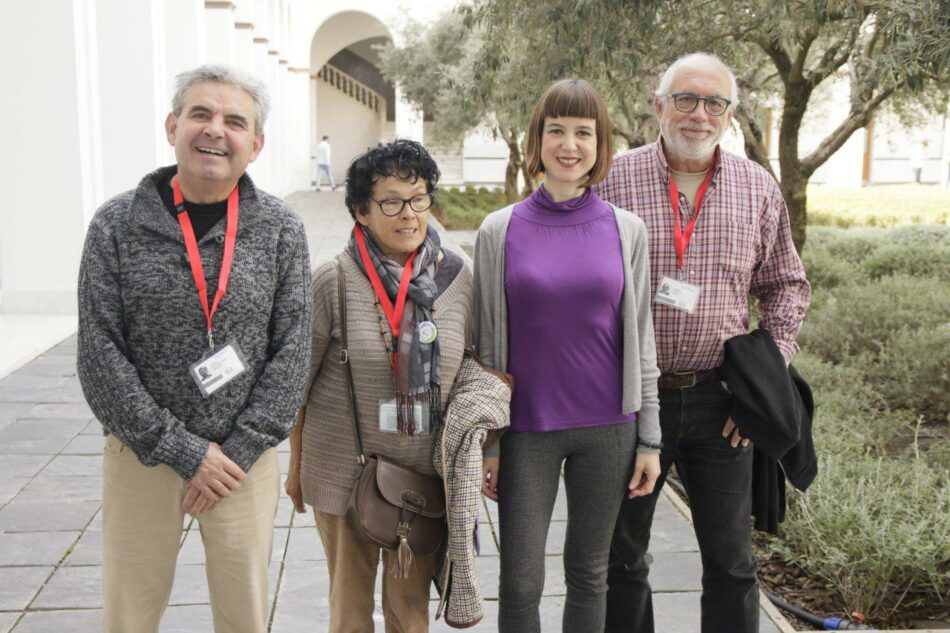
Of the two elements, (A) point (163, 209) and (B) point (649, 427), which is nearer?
(A) point (163, 209)

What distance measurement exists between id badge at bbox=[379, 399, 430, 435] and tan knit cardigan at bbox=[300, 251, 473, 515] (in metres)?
0.03

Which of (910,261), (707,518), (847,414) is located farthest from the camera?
(910,261)

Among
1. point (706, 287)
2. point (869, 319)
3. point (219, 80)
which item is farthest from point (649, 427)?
point (869, 319)

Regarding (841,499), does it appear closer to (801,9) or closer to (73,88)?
(801,9)

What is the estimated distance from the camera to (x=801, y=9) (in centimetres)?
698

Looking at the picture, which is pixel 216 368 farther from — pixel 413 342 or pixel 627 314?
pixel 627 314

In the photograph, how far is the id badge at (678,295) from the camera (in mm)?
2816

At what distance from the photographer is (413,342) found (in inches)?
98.7

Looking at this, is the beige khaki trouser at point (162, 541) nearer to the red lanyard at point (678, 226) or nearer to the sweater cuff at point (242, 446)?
the sweater cuff at point (242, 446)

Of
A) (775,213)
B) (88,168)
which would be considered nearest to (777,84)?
(88,168)

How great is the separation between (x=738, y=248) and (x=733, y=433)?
559 mm

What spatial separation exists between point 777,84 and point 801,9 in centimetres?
908

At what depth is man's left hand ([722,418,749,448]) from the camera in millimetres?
2861

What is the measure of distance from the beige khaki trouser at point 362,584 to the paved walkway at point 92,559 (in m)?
0.82
